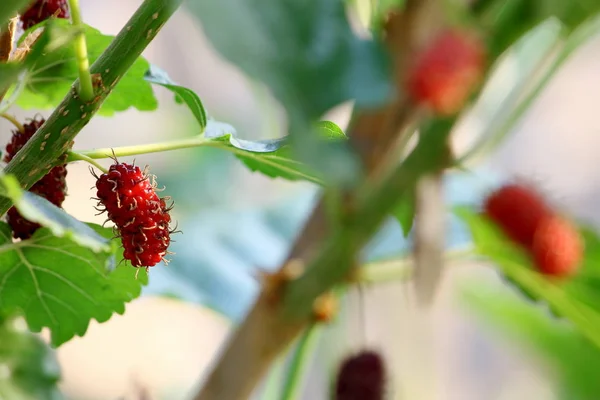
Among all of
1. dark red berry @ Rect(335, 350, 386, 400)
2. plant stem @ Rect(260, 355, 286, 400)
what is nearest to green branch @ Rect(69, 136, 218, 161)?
dark red berry @ Rect(335, 350, 386, 400)

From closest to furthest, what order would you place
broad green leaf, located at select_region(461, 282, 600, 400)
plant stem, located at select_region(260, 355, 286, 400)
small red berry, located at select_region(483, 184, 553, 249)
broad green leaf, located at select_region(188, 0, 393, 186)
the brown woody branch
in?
broad green leaf, located at select_region(188, 0, 393, 186), the brown woody branch, small red berry, located at select_region(483, 184, 553, 249), plant stem, located at select_region(260, 355, 286, 400), broad green leaf, located at select_region(461, 282, 600, 400)

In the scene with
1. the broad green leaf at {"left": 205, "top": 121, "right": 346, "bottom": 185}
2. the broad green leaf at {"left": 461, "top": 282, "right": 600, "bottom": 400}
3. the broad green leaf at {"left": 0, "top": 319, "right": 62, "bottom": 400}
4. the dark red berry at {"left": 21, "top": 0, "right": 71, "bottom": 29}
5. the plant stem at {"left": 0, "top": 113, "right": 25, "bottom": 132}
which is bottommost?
the broad green leaf at {"left": 0, "top": 319, "right": 62, "bottom": 400}

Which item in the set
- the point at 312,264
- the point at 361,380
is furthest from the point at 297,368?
the point at 312,264

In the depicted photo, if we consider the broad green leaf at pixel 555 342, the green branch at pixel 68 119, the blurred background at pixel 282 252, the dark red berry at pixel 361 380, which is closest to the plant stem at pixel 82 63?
the green branch at pixel 68 119

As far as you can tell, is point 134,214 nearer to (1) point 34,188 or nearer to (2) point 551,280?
(1) point 34,188

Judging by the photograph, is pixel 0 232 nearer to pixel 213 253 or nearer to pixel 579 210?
pixel 213 253

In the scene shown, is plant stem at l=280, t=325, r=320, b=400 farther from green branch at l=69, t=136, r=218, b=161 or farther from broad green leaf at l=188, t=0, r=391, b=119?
broad green leaf at l=188, t=0, r=391, b=119
